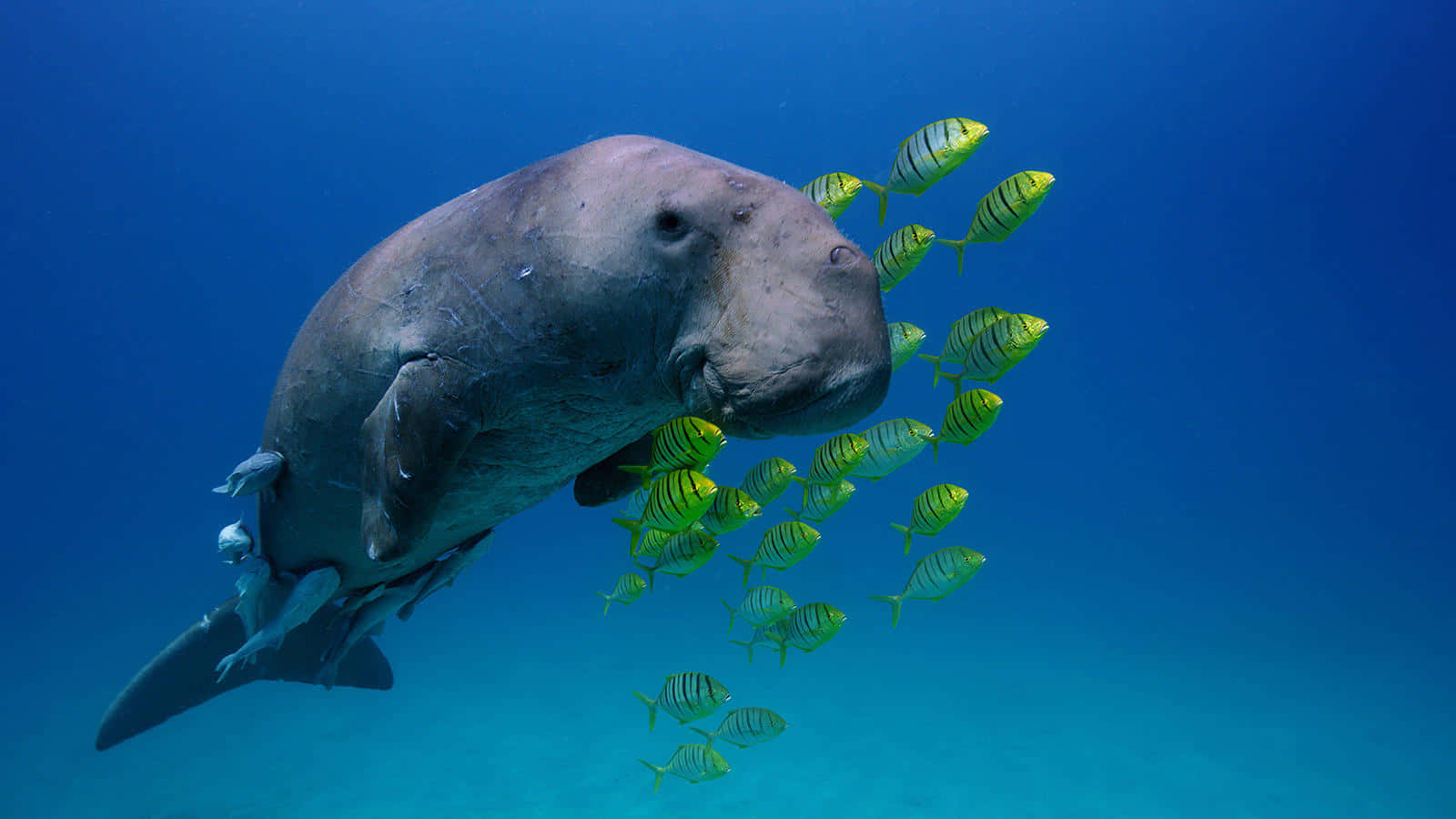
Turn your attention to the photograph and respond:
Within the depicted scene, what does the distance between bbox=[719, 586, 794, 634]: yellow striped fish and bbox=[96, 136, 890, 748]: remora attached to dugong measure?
5.40 feet

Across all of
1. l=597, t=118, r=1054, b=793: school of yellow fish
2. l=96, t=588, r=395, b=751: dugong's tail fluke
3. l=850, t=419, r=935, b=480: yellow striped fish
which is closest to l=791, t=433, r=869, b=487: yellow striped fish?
l=597, t=118, r=1054, b=793: school of yellow fish

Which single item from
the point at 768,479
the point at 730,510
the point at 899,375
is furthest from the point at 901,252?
the point at 899,375

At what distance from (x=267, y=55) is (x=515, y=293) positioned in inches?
1545

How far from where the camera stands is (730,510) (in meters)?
2.86

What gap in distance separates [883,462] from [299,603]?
287 centimetres

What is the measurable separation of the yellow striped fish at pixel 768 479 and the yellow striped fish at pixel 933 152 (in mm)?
1291

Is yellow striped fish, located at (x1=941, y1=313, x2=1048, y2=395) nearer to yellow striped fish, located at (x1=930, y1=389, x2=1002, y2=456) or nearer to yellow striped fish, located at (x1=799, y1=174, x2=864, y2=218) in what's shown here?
yellow striped fish, located at (x1=930, y1=389, x2=1002, y2=456)

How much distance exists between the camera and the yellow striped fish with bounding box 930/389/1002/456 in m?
2.93

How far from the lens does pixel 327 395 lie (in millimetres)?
2424

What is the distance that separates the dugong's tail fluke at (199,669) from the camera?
3.82 m

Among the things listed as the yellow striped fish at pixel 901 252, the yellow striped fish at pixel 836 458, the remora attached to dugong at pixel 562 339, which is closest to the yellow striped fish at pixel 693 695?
the yellow striped fish at pixel 836 458

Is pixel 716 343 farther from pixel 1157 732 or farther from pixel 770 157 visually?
pixel 770 157

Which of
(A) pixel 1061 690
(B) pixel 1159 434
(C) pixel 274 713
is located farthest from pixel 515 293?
(B) pixel 1159 434

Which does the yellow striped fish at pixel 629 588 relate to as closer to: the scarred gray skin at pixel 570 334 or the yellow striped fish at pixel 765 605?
the yellow striped fish at pixel 765 605
